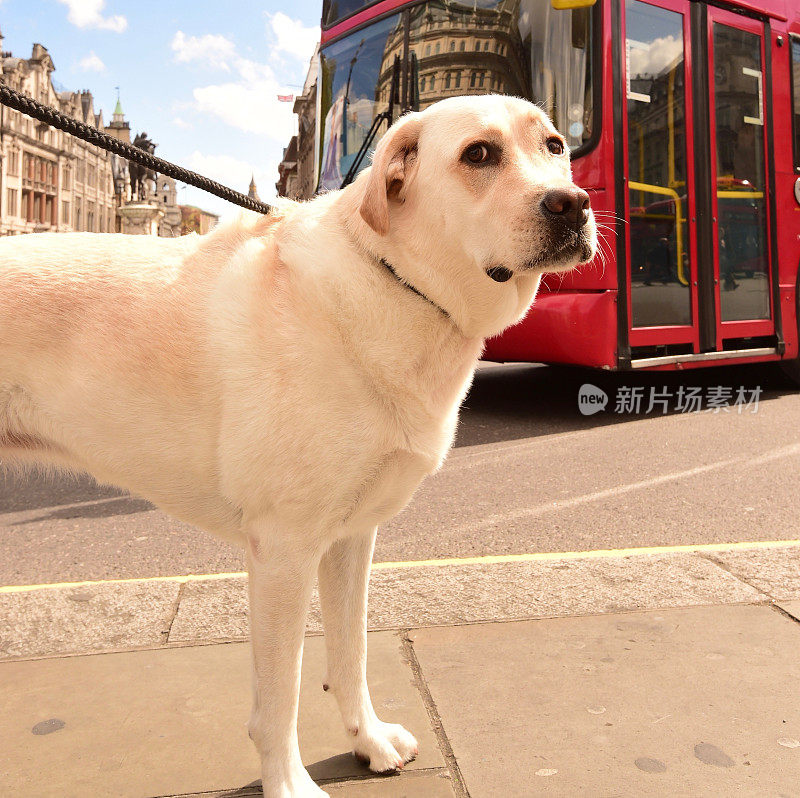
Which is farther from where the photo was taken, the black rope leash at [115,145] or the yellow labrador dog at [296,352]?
the black rope leash at [115,145]

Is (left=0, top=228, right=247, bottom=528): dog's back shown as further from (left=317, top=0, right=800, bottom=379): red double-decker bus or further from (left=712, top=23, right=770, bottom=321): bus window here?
(left=712, top=23, right=770, bottom=321): bus window

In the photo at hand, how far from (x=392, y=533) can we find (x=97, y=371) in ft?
7.55

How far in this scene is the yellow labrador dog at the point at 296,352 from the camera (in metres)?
1.87

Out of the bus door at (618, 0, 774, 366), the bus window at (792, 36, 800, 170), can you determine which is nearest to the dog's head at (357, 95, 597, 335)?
the bus door at (618, 0, 774, 366)

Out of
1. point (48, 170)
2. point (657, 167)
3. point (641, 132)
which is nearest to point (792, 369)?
point (657, 167)

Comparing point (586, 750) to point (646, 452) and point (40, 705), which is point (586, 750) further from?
point (646, 452)

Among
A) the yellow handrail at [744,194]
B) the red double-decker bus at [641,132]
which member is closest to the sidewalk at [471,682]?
the red double-decker bus at [641,132]

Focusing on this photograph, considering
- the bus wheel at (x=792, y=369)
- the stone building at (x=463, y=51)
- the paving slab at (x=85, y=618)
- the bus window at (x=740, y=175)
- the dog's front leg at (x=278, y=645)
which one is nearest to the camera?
the dog's front leg at (x=278, y=645)

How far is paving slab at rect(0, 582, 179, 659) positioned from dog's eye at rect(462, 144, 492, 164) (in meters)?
1.81

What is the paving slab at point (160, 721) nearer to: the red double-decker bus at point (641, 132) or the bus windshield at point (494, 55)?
the red double-decker bus at point (641, 132)

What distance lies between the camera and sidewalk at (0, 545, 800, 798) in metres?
2.01

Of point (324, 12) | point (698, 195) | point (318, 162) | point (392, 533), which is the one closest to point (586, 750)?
point (392, 533)

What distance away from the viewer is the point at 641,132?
262 inches

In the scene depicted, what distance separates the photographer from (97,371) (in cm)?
197
